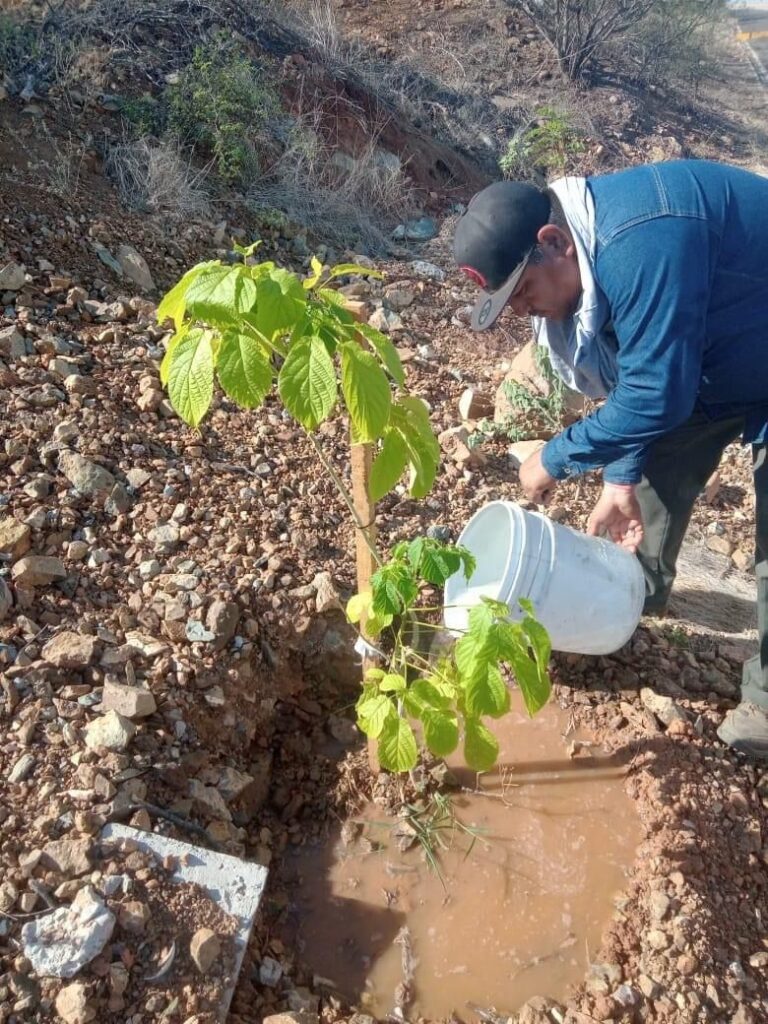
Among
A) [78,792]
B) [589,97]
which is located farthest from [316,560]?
[589,97]

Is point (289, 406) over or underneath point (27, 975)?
over

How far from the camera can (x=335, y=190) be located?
5023mm

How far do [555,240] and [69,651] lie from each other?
1.60 metres

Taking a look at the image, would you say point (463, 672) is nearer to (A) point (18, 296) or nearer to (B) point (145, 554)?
(B) point (145, 554)

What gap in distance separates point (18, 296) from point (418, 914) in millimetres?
2662

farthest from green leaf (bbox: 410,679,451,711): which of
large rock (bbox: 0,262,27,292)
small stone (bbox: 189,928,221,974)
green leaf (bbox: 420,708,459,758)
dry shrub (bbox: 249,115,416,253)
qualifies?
dry shrub (bbox: 249,115,416,253)

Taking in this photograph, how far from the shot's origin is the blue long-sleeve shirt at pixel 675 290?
5.67 feet

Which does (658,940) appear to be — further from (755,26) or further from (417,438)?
(755,26)

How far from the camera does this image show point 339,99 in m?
5.56

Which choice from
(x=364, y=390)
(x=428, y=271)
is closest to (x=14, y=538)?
(x=364, y=390)

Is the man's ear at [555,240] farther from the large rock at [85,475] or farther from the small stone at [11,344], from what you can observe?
the small stone at [11,344]

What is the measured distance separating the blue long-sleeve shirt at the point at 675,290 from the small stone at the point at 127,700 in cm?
128

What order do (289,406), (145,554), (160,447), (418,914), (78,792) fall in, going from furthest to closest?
(160,447), (145,554), (418,914), (78,792), (289,406)

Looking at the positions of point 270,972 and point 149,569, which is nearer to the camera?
point 270,972
